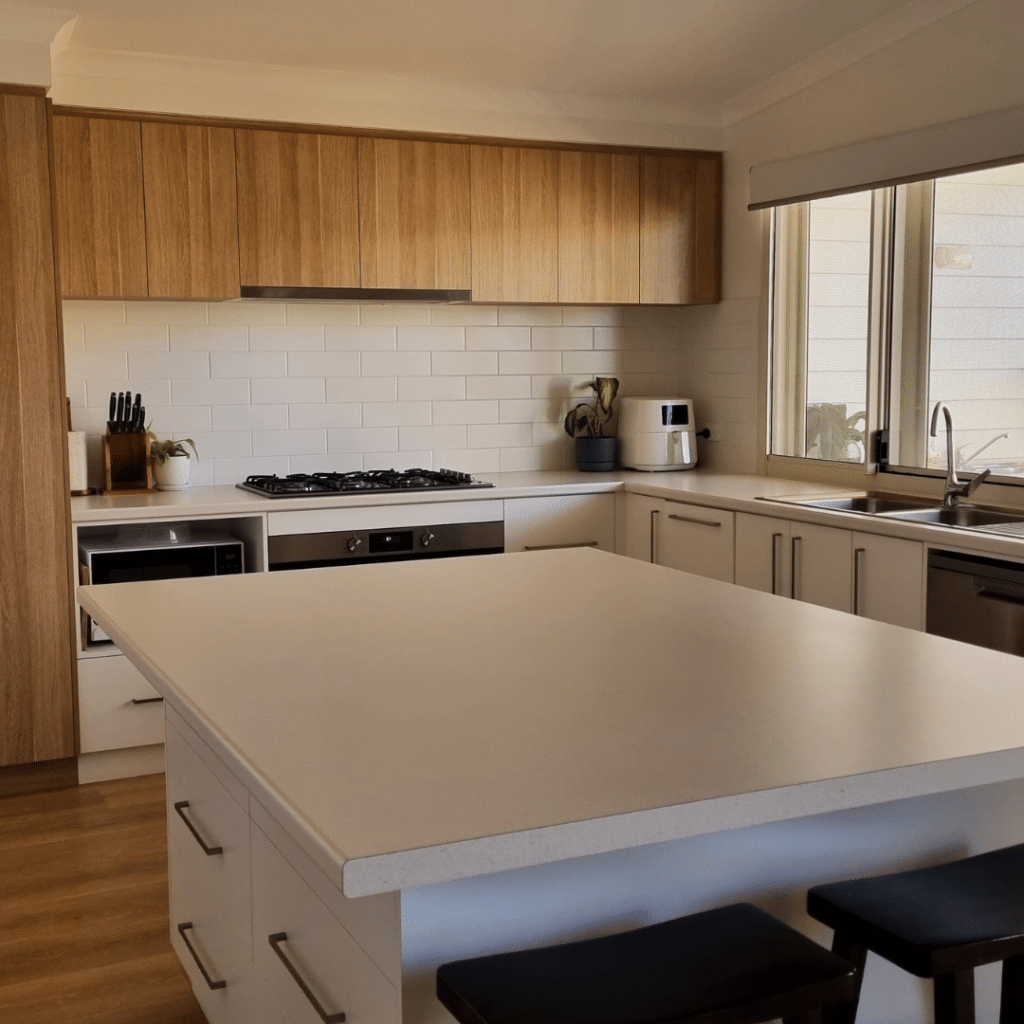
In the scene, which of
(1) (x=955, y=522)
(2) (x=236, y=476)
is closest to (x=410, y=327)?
(2) (x=236, y=476)

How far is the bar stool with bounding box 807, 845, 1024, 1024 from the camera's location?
4.56ft

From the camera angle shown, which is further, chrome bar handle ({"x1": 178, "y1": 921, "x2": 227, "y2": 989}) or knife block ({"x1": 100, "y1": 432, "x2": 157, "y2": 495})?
knife block ({"x1": 100, "y1": 432, "x2": 157, "y2": 495})

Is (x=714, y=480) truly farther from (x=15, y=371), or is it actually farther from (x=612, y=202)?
(x=15, y=371)

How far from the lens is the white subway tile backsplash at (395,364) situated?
15.9 ft

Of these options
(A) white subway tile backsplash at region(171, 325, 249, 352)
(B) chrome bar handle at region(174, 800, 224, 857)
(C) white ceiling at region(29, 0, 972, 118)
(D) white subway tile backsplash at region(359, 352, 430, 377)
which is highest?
(C) white ceiling at region(29, 0, 972, 118)

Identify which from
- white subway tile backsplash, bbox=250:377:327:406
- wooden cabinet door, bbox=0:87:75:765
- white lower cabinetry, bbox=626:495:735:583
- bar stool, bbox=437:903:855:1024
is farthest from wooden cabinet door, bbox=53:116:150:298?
bar stool, bbox=437:903:855:1024

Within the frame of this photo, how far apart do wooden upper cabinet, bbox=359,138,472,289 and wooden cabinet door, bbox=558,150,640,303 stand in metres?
0.42

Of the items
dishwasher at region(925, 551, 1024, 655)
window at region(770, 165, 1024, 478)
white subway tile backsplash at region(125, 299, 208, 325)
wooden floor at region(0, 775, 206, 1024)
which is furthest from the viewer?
white subway tile backsplash at region(125, 299, 208, 325)

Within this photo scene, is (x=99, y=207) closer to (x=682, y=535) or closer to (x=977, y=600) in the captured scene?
(x=682, y=535)

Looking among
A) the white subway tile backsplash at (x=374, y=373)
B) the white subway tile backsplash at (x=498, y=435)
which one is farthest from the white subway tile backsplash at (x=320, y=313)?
the white subway tile backsplash at (x=498, y=435)

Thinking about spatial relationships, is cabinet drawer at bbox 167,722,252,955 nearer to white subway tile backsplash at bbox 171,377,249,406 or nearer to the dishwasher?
the dishwasher

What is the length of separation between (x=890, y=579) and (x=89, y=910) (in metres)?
2.34

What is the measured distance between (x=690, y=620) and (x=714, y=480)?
2.70 meters

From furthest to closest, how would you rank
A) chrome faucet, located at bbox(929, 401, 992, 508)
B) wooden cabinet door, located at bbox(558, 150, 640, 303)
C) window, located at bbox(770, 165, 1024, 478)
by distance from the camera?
wooden cabinet door, located at bbox(558, 150, 640, 303), window, located at bbox(770, 165, 1024, 478), chrome faucet, located at bbox(929, 401, 992, 508)
